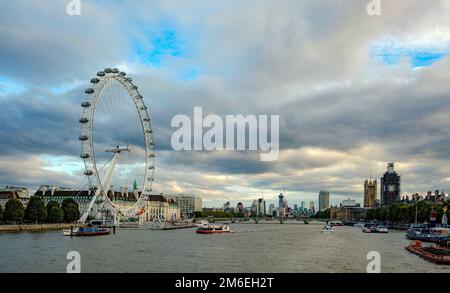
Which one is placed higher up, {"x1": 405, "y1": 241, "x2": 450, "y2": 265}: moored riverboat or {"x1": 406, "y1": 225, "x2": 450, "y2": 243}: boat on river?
{"x1": 405, "y1": 241, "x2": 450, "y2": 265}: moored riverboat

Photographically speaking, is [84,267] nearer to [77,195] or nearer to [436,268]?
[436,268]

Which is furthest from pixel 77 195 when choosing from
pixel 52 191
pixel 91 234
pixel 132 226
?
pixel 91 234

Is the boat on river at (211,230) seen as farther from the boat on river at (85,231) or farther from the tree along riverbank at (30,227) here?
the tree along riverbank at (30,227)

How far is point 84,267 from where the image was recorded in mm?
32781

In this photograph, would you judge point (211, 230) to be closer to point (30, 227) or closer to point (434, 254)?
point (30, 227)

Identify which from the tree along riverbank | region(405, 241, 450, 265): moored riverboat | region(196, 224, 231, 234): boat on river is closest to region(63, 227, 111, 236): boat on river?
the tree along riverbank

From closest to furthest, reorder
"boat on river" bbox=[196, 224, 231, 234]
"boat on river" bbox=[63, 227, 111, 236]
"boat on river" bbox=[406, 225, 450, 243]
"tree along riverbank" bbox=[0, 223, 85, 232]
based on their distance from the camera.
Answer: "boat on river" bbox=[406, 225, 450, 243] < "boat on river" bbox=[63, 227, 111, 236] < "tree along riverbank" bbox=[0, 223, 85, 232] < "boat on river" bbox=[196, 224, 231, 234]

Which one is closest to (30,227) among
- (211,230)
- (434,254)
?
(211,230)

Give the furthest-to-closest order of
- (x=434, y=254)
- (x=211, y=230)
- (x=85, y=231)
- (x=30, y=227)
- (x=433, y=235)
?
(x=211, y=230), (x=30, y=227), (x=85, y=231), (x=433, y=235), (x=434, y=254)

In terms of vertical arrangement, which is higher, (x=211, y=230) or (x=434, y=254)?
(x=434, y=254)

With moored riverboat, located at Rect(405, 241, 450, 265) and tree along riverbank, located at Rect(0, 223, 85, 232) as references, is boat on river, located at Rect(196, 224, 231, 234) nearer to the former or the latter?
tree along riverbank, located at Rect(0, 223, 85, 232)

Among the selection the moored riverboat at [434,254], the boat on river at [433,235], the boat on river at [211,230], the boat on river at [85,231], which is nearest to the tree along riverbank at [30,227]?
the boat on river at [85,231]

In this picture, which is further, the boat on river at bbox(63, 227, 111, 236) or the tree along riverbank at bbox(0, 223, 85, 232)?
the tree along riverbank at bbox(0, 223, 85, 232)
